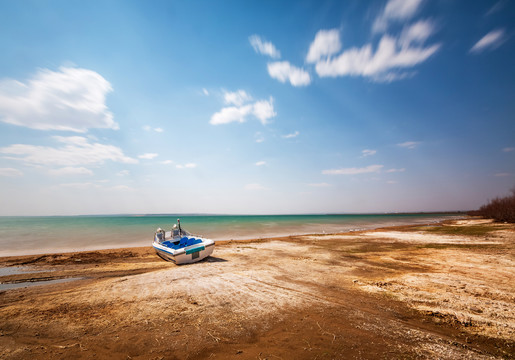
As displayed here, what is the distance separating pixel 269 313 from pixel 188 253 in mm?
9001

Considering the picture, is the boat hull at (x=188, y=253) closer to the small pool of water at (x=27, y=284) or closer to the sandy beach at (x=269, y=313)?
the sandy beach at (x=269, y=313)

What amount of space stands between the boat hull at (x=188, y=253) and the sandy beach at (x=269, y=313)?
2.43 meters

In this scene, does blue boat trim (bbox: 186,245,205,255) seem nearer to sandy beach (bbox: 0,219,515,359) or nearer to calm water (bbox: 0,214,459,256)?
sandy beach (bbox: 0,219,515,359)

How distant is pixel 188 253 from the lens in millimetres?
13695

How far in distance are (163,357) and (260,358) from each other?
7.19 ft

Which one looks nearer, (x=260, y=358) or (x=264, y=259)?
(x=260, y=358)

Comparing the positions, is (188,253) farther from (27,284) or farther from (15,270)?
(15,270)

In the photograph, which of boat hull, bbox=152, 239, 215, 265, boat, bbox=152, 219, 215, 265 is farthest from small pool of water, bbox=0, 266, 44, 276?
boat hull, bbox=152, 239, 215, 265

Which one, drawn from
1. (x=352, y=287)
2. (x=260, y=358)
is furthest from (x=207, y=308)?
(x=352, y=287)

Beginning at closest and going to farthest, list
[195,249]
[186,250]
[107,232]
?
[186,250]
[195,249]
[107,232]

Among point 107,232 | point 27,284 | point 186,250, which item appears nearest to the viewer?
point 27,284

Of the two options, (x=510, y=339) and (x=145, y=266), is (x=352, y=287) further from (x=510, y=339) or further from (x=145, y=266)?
(x=145, y=266)

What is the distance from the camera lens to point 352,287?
849cm

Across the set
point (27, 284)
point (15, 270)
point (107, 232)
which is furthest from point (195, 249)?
point (107, 232)
